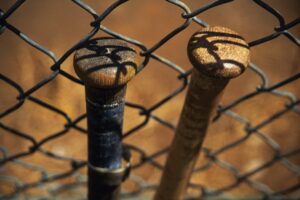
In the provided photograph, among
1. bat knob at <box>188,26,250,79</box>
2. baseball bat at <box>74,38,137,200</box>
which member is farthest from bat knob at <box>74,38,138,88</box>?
bat knob at <box>188,26,250,79</box>

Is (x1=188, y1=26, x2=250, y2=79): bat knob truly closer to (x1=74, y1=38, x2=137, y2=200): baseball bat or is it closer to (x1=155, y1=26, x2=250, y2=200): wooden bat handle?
(x1=155, y1=26, x2=250, y2=200): wooden bat handle

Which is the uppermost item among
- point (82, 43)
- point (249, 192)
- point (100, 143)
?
point (249, 192)

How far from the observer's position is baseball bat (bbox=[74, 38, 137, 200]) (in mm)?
680

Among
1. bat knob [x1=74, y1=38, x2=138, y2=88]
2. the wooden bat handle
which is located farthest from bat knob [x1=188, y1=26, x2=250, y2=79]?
bat knob [x1=74, y1=38, x2=138, y2=88]

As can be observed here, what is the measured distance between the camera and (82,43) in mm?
758

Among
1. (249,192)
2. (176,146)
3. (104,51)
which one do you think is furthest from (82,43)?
(249,192)

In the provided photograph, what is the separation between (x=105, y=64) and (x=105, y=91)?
2.1 inches

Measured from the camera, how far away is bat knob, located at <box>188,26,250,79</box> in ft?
2.33

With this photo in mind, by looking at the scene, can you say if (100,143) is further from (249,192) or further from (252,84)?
(252,84)

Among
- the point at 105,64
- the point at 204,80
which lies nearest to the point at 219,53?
the point at 204,80

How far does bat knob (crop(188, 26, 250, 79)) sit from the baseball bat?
0.12 m

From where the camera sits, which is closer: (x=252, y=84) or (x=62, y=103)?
(x=62, y=103)

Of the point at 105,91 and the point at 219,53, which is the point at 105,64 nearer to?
the point at 105,91

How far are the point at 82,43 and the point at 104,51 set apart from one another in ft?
0.24
